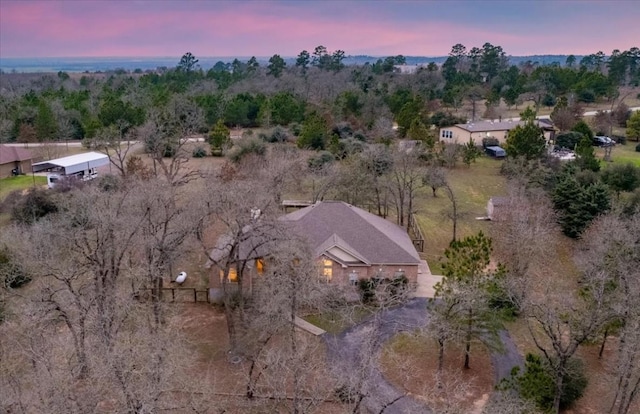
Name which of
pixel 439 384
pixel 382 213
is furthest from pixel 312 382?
pixel 382 213

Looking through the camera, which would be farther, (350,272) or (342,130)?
(342,130)

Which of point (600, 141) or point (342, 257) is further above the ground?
point (600, 141)

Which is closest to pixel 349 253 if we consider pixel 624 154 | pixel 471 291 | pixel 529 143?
pixel 471 291

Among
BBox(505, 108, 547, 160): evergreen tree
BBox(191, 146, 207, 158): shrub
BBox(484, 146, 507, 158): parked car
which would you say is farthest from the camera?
BBox(484, 146, 507, 158): parked car

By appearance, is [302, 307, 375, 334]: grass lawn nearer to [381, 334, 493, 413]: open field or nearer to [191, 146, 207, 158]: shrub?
[381, 334, 493, 413]: open field

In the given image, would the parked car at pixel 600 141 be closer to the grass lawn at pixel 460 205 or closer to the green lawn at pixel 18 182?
the grass lawn at pixel 460 205

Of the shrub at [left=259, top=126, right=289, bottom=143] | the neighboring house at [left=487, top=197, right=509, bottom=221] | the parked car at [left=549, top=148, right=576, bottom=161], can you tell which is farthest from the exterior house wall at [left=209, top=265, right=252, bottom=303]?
the parked car at [left=549, top=148, right=576, bottom=161]

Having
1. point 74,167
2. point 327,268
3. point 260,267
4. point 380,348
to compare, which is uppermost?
point 74,167

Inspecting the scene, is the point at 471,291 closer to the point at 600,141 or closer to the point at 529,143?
the point at 529,143
